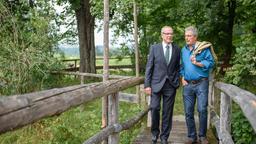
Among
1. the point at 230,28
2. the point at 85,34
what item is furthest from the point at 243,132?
the point at 85,34

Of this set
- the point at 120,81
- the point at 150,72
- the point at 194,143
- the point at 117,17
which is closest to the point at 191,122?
the point at 194,143

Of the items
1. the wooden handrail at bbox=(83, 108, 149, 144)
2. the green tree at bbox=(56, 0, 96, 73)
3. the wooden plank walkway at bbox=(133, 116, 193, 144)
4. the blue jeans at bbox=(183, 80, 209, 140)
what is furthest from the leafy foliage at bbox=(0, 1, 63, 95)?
the green tree at bbox=(56, 0, 96, 73)

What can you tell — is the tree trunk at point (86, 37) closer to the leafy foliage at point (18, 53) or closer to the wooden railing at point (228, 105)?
the leafy foliage at point (18, 53)

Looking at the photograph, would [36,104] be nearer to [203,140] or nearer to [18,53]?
[203,140]

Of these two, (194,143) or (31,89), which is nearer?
(194,143)

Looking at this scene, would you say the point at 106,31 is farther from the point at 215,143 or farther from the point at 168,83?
the point at 215,143

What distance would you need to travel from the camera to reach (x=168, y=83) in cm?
611

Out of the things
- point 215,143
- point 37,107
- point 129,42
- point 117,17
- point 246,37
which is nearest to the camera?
point 37,107

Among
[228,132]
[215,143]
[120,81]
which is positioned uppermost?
[120,81]

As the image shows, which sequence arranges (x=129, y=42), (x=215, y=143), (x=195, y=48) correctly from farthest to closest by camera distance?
(x=129, y=42) < (x=215, y=143) < (x=195, y=48)

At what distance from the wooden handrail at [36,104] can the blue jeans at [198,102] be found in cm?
262

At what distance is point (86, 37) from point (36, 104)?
18.1 meters

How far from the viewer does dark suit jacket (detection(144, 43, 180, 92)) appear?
6055mm

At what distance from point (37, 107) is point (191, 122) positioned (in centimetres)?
416
